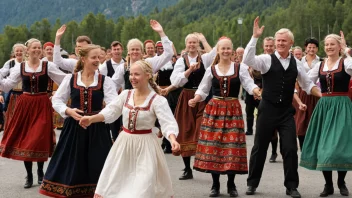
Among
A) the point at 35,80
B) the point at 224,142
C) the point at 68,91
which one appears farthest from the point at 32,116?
the point at 224,142

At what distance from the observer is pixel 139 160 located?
5.61 metres

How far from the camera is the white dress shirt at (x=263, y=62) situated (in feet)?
22.4

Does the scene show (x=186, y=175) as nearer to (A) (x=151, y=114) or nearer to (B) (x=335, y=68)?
(B) (x=335, y=68)

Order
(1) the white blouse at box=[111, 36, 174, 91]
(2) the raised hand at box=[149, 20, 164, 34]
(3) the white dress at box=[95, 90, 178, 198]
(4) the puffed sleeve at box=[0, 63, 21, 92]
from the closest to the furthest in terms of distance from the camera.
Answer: (3) the white dress at box=[95, 90, 178, 198]
(4) the puffed sleeve at box=[0, 63, 21, 92]
(2) the raised hand at box=[149, 20, 164, 34]
(1) the white blouse at box=[111, 36, 174, 91]

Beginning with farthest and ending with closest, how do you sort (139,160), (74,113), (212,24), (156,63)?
(212,24) < (156,63) < (74,113) < (139,160)

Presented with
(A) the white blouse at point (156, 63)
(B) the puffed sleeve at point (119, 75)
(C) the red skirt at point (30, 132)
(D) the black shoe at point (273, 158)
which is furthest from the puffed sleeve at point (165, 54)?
(D) the black shoe at point (273, 158)

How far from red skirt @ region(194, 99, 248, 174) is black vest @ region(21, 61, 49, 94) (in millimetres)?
2056

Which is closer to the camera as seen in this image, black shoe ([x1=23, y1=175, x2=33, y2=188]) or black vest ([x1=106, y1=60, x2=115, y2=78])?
black shoe ([x1=23, y1=175, x2=33, y2=188])

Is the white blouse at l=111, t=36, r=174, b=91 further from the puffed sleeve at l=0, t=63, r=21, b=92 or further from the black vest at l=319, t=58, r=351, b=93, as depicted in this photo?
the black vest at l=319, t=58, r=351, b=93

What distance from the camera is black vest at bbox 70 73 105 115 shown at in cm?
662

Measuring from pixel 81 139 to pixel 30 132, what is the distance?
1.48 meters

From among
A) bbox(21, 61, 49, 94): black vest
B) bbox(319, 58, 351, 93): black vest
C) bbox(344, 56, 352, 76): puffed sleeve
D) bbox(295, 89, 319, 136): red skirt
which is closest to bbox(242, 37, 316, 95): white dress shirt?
bbox(319, 58, 351, 93): black vest

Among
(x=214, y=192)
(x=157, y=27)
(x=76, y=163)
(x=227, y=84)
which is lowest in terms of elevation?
(x=214, y=192)

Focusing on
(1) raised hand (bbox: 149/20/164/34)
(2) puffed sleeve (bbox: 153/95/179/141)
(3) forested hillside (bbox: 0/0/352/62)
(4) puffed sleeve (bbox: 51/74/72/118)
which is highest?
(3) forested hillside (bbox: 0/0/352/62)
